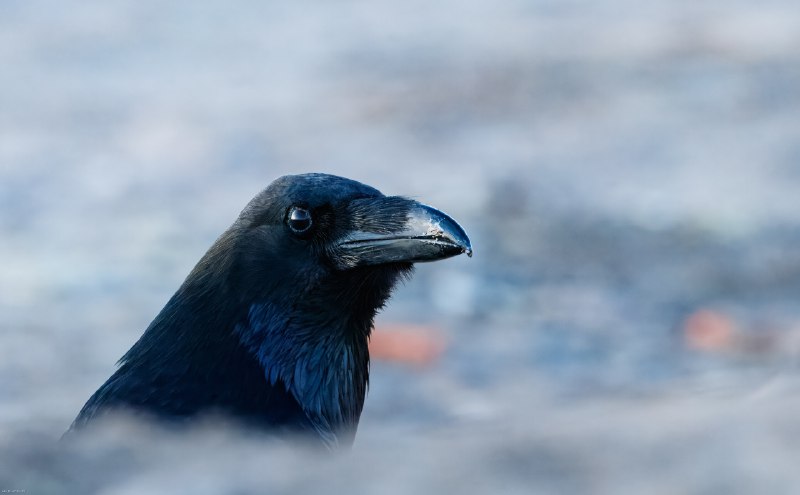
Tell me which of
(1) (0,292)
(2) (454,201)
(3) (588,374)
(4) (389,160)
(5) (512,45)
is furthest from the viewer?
(5) (512,45)

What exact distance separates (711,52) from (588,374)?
421cm

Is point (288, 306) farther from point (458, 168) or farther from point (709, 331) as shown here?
point (458, 168)

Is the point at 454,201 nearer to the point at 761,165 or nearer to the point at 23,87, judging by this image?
the point at 761,165

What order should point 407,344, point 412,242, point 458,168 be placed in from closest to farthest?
point 412,242, point 407,344, point 458,168

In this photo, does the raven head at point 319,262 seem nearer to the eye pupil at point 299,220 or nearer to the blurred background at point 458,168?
the eye pupil at point 299,220

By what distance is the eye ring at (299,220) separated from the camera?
411 centimetres

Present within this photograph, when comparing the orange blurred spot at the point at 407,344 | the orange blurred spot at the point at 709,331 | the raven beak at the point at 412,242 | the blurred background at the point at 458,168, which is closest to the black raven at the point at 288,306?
the raven beak at the point at 412,242

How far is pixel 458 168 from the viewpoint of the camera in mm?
8930

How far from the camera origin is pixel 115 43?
35.9ft

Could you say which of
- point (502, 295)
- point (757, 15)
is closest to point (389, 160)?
point (502, 295)

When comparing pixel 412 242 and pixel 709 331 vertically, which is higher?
pixel 709 331

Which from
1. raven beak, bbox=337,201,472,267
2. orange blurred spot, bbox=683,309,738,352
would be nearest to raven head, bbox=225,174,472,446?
raven beak, bbox=337,201,472,267

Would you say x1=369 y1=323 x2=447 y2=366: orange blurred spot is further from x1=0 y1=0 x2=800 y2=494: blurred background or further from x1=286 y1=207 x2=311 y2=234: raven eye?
x1=286 y1=207 x2=311 y2=234: raven eye

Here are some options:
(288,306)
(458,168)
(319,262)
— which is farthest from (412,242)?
(458,168)
